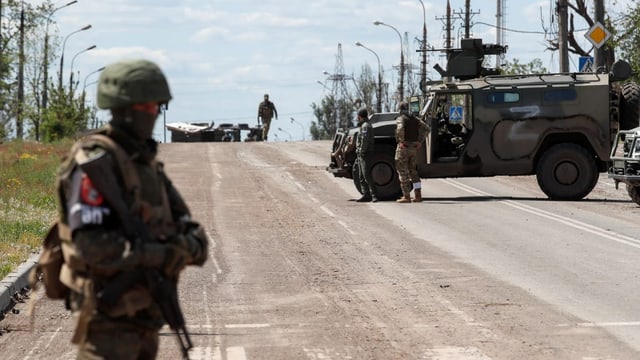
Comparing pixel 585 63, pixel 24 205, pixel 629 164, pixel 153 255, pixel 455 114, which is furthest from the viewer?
pixel 585 63

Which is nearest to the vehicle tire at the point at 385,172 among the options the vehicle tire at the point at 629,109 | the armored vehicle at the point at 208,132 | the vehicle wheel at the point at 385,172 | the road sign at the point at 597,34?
the vehicle wheel at the point at 385,172

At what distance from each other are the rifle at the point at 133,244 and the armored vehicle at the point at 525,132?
1881cm

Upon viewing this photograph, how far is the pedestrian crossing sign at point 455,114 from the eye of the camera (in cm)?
2445

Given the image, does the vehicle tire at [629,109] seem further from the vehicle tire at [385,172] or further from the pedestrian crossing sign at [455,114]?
the vehicle tire at [385,172]

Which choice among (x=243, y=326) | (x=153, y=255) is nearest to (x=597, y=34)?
(x=243, y=326)

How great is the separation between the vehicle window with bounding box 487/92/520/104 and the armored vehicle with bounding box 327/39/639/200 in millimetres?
16

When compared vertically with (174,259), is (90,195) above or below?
above

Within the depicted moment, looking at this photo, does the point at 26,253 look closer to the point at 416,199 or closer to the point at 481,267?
the point at 481,267

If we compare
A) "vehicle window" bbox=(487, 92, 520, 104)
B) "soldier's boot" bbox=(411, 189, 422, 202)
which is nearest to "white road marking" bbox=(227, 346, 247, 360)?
"soldier's boot" bbox=(411, 189, 422, 202)

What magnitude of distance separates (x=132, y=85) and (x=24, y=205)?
16.0 meters

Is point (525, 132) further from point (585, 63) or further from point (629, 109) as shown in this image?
point (585, 63)

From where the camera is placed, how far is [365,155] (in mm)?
23672

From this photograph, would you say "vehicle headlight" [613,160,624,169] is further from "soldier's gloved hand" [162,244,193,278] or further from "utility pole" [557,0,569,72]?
"soldier's gloved hand" [162,244,193,278]

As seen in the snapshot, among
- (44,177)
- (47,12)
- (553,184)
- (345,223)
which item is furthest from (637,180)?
(47,12)
